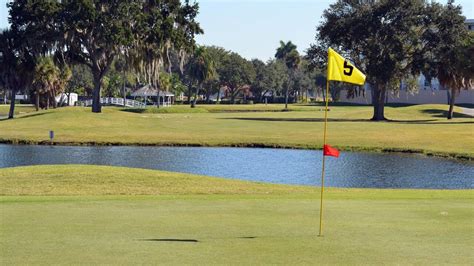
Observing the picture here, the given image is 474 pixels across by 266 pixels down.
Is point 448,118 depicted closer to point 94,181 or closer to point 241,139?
point 241,139

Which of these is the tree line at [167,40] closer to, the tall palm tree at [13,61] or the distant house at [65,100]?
the tall palm tree at [13,61]

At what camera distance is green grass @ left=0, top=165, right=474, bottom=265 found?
1053 centimetres

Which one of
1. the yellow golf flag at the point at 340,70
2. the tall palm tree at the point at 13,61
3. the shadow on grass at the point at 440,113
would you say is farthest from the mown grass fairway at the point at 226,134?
the yellow golf flag at the point at 340,70

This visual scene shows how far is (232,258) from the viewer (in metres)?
10.3

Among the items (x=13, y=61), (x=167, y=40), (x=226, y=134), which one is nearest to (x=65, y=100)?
(x=13, y=61)

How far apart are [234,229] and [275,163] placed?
2508 cm

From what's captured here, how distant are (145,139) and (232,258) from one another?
140 ft

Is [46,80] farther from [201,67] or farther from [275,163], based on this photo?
[275,163]

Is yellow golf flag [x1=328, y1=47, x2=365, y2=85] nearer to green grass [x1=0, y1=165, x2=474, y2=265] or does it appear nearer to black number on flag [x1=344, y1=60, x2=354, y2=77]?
black number on flag [x1=344, y1=60, x2=354, y2=77]

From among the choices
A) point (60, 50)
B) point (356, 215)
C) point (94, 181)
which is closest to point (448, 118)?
point (60, 50)

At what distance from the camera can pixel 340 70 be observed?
42.5ft

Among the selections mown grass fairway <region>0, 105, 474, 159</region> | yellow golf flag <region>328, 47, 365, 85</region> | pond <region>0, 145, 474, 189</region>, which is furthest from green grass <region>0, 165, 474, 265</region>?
mown grass fairway <region>0, 105, 474, 159</region>

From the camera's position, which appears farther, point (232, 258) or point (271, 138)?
point (271, 138)

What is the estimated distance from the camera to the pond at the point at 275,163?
31.1 meters
